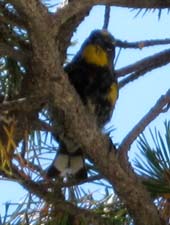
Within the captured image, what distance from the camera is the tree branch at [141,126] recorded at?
1.37 m

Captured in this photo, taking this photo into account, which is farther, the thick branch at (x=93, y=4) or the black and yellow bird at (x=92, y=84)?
the black and yellow bird at (x=92, y=84)

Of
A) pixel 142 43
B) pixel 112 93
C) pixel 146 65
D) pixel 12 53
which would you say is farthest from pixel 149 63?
pixel 12 53

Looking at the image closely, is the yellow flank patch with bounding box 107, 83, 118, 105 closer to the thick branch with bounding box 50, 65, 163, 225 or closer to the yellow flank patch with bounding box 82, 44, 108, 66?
the yellow flank patch with bounding box 82, 44, 108, 66

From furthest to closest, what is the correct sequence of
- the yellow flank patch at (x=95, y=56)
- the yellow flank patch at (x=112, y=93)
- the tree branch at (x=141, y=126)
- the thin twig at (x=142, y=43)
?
the yellow flank patch at (x=95, y=56) → the yellow flank patch at (x=112, y=93) → the thin twig at (x=142, y=43) → the tree branch at (x=141, y=126)

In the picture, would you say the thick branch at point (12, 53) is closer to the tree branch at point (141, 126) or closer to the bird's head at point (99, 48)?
the tree branch at point (141, 126)

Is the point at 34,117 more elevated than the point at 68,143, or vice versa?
the point at 68,143

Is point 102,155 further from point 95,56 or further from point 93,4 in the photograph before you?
point 95,56

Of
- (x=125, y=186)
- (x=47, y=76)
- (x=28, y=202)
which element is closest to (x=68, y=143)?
(x=28, y=202)

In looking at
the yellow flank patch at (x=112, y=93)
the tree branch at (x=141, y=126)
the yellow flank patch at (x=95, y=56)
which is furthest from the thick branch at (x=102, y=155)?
the yellow flank patch at (x=95, y=56)

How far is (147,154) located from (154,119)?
14cm

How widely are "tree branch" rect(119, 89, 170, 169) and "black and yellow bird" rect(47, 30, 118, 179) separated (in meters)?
0.36

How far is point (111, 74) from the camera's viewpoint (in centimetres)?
210

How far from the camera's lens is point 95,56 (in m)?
Answer: 2.21

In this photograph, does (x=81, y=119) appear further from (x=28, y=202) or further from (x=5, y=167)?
(x=28, y=202)
